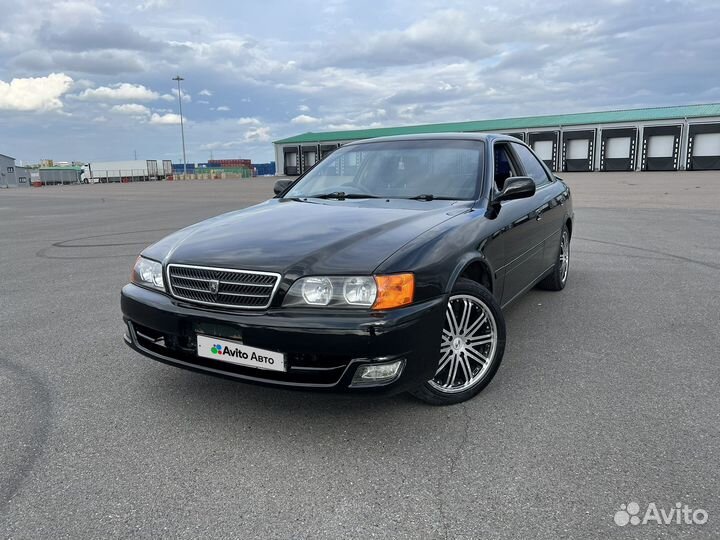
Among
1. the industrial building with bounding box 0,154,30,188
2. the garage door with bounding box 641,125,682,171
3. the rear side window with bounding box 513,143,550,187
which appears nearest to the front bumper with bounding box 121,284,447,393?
the rear side window with bounding box 513,143,550,187

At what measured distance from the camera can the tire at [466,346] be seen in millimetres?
3012

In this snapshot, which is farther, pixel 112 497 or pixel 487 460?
pixel 487 460

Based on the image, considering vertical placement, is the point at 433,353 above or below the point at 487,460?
above

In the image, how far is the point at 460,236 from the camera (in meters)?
3.15

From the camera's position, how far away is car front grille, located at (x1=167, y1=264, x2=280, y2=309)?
8.84ft

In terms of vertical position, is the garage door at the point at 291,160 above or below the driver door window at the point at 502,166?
above

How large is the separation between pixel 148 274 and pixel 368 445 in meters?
1.58

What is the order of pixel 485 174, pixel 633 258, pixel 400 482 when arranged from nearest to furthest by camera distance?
1. pixel 400 482
2. pixel 485 174
3. pixel 633 258

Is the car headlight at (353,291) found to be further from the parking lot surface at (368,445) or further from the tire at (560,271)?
the tire at (560,271)

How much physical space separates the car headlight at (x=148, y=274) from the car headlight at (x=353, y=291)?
0.89 metres

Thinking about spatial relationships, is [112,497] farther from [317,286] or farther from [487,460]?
[487,460]

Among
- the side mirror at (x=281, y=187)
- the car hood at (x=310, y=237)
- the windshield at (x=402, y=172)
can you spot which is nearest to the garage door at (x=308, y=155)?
the side mirror at (x=281, y=187)

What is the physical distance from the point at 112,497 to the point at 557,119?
60.5 metres

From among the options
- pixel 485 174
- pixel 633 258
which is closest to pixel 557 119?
pixel 633 258
